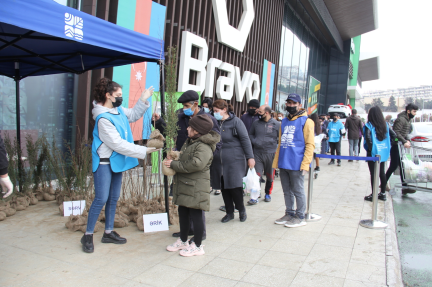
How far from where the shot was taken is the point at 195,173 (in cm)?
348

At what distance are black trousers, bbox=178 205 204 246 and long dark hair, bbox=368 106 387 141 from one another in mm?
3947

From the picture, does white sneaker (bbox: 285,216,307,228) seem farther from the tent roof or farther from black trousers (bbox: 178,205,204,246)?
the tent roof

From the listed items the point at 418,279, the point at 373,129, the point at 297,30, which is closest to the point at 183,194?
the point at 418,279

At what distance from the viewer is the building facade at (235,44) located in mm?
7270

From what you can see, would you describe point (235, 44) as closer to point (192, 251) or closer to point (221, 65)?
point (221, 65)

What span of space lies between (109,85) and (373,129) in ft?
15.4

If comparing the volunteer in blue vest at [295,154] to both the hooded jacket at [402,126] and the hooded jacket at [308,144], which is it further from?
the hooded jacket at [402,126]

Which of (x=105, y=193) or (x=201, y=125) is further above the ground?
(x=201, y=125)

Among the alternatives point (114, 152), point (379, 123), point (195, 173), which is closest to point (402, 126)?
point (379, 123)

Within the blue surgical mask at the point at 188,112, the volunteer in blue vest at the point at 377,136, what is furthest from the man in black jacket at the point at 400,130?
the blue surgical mask at the point at 188,112

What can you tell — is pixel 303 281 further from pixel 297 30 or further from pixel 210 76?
pixel 297 30

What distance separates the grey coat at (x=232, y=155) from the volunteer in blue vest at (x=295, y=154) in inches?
20.2

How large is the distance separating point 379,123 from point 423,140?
3.91 metres

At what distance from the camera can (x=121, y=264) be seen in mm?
3332
